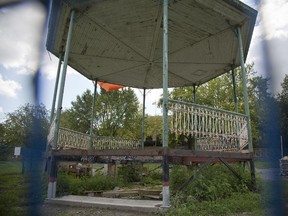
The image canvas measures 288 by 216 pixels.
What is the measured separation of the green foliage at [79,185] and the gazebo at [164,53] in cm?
91

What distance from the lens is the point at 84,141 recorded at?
11.1 m

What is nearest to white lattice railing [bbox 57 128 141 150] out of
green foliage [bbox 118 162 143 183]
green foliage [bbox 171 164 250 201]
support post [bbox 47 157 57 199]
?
support post [bbox 47 157 57 199]

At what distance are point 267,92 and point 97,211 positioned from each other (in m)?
4.59

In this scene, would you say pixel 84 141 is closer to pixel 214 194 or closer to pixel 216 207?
pixel 214 194

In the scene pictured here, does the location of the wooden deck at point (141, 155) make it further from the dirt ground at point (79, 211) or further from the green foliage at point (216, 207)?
the dirt ground at point (79, 211)

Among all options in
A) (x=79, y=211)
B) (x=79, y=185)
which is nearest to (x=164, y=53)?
(x=79, y=211)

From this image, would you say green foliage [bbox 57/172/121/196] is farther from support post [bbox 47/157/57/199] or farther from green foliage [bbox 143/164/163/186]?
green foliage [bbox 143/164/163/186]

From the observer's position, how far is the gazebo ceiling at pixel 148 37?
7.64 m

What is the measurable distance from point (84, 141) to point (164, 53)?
20.9 feet

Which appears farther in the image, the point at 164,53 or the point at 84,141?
the point at 84,141

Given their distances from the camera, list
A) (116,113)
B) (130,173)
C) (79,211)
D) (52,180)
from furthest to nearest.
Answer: (116,113)
(130,173)
(52,180)
(79,211)

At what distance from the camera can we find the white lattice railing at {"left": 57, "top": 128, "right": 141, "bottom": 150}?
8.33 metres

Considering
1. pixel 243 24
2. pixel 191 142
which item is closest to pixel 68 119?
pixel 191 142

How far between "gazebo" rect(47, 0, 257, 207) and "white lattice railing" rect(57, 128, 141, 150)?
4cm
